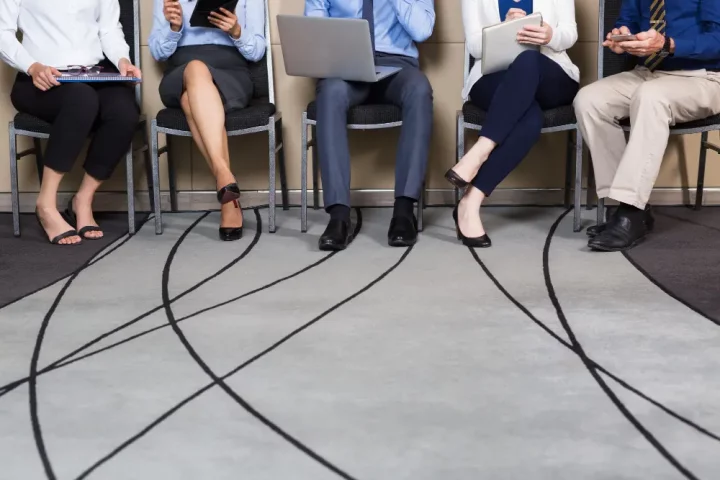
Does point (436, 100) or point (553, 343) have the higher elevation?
point (436, 100)

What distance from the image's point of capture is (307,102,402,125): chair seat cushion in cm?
355

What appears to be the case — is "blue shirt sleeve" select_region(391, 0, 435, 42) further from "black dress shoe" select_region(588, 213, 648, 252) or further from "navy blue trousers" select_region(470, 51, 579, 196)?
"black dress shoe" select_region(588, 213, 648, 252)

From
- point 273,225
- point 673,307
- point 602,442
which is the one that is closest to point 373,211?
point 273,225

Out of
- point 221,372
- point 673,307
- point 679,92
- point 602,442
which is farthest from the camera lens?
point 679,92

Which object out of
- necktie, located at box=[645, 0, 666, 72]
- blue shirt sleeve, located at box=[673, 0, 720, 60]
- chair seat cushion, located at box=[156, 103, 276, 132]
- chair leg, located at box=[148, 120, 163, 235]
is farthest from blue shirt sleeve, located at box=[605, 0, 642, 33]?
chair leg, located at box=[148, 120, 163, 235]

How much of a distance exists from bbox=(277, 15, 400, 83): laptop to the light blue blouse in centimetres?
29

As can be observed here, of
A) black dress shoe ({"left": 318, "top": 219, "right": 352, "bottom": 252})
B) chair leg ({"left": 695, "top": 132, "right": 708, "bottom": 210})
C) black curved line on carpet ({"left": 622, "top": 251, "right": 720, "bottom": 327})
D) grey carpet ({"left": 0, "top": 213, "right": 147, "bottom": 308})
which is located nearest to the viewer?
black curved line on carpet ({"left": 622, "top": 251, "right": 720, "bottom": 327})

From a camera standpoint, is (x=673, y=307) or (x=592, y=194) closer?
(x=673, y=307)

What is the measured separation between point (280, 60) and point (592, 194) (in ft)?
4.89

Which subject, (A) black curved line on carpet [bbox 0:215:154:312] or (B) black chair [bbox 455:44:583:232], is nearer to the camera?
(A) black curved line on carpet [bbox 0:215:154:312]

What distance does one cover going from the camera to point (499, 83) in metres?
A: 3.45

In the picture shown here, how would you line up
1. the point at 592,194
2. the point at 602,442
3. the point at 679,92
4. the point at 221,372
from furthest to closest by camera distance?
the point at 592,194
the point at 679,92
the point at 221,372
the point at 602,442

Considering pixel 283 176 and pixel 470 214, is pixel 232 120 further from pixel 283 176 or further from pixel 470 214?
pixel 470 214

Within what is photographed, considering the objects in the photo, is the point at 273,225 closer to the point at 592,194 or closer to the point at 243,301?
the point at 243,301
